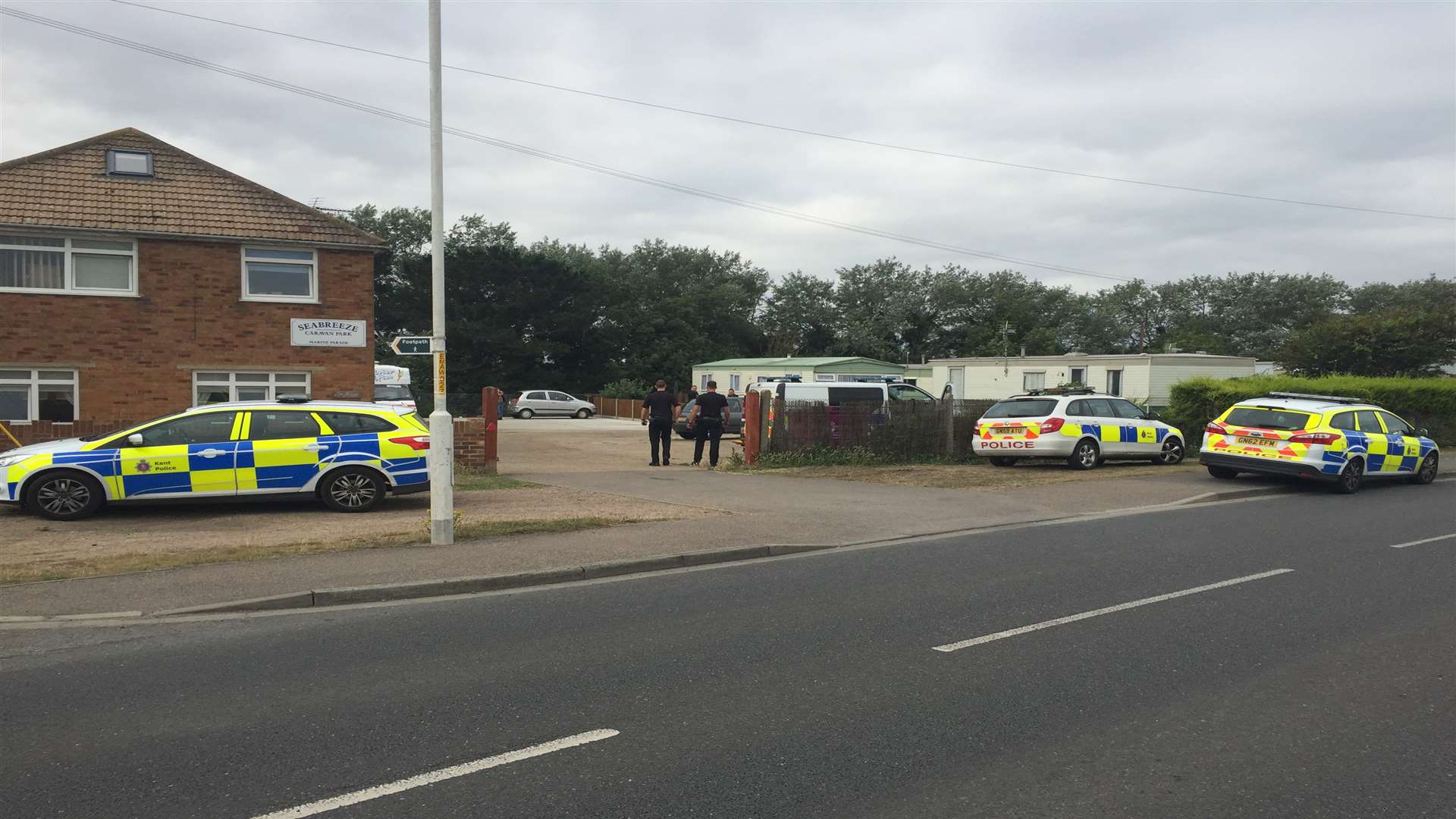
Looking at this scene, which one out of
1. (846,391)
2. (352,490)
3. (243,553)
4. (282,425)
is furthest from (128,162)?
(846,391)

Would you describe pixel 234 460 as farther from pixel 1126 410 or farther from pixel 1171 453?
pixel 1171 453

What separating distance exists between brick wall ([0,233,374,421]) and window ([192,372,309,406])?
18 centimetres

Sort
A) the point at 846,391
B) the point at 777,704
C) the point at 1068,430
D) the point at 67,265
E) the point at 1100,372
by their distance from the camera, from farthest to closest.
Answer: the point at 1100,372 → the point at 846,391 → the point at 67,265 → the point at 1068,430 → the point at 777,704

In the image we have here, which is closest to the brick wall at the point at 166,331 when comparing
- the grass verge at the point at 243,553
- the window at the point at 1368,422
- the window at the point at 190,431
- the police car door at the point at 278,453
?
the window at the point at 190,431

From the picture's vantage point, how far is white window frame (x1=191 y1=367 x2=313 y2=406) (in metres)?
20.4

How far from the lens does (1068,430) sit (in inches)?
737

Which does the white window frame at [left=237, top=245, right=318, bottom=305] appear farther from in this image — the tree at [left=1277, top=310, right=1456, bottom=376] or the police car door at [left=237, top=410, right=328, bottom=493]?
the tree at [left=1277, top=310, right=1456, bottom=376]

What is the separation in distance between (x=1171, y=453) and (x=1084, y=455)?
2935 millimetres

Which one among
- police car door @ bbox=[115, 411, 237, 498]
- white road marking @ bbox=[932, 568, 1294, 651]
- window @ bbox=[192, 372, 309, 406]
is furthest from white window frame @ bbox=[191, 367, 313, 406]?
white road marking @ bbox=[932, 568, 1294, 651]

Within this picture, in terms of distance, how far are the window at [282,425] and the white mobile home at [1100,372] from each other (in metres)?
25.9

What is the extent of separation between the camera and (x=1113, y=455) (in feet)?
64.4

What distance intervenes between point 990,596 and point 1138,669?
6.85ft

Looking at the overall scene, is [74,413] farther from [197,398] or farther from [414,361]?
[414,361]

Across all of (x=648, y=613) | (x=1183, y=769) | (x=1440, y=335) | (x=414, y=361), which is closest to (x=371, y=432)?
(x=648, y=613)
